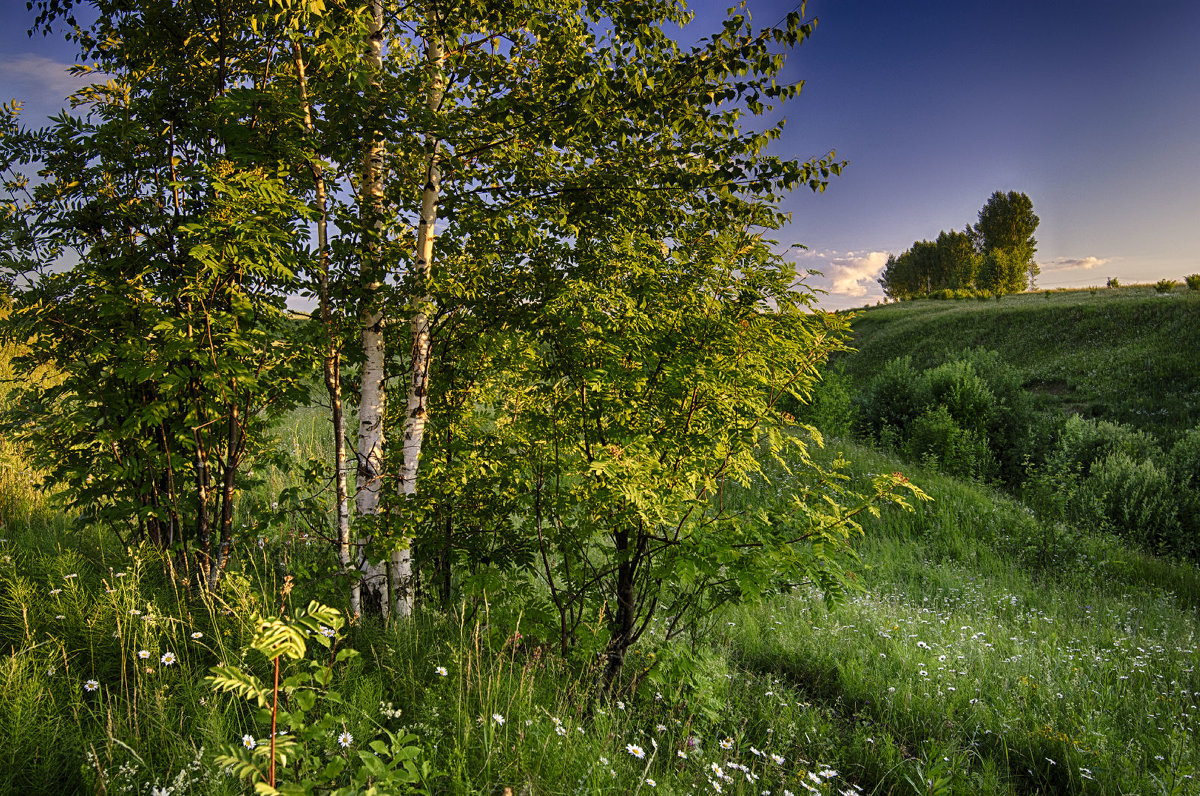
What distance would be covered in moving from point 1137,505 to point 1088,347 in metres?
16.9

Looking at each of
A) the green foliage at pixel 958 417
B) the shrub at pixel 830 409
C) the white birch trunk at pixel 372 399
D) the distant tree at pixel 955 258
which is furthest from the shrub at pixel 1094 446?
the distant tree at pixel 955 258

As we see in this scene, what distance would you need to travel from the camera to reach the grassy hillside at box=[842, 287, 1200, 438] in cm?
1727

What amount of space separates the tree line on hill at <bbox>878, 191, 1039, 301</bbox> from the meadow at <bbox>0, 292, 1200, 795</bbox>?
46.3 meters

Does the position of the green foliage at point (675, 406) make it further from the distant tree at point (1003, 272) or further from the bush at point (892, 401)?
the distant tree at point (1003, 272)

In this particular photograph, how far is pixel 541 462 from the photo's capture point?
11.6 ft

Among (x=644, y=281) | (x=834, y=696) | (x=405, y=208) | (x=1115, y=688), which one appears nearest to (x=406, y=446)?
(x=405, y=208)

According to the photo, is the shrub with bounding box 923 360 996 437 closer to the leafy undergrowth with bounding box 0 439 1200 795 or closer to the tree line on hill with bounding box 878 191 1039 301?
the leafy undergrowth with bounding box 0 439 1200 795

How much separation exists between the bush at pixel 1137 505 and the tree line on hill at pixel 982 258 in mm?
38182

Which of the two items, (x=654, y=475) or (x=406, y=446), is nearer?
(x=654, y=475)

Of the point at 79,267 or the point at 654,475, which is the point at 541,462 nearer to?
the point at 654,475

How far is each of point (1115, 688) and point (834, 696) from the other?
2.48 meters

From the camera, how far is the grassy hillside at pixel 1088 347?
56.6 feet

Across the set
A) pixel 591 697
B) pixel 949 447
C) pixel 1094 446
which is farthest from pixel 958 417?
pixel 591 697

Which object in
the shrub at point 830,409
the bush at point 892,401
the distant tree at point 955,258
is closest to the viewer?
the shrub at point 830,409
